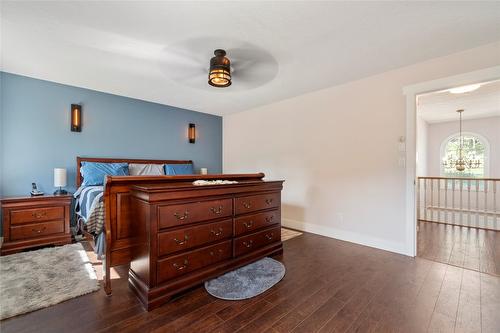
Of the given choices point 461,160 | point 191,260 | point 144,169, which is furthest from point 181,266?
point 461,160

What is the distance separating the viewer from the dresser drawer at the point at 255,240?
240 cm

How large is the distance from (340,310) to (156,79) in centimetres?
364

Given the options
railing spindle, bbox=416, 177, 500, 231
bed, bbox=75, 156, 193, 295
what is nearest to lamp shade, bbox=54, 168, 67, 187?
bed, bbox=75, 156, 193, 295

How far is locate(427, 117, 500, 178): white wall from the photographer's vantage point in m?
5.88

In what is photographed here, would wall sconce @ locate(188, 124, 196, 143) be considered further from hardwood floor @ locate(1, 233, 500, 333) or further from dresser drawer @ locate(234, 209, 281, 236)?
hardwood floor @ locate(1, 233, 500, 333)

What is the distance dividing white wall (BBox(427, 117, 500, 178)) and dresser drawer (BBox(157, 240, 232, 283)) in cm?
762

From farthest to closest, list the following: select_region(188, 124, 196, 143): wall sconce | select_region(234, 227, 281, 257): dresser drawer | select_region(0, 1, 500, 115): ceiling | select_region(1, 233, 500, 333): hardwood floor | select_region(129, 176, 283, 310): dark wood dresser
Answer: select_region(188, 124, 196, 143): wall sconce → select_region(234, 227, 281, 257): dresser drawer → select_region(0, 1, 500, 115): ceiling → select_region(129, 176, 283, 310): dark wood dresser → select_region(1, 233, 500, 333): hardwood floor

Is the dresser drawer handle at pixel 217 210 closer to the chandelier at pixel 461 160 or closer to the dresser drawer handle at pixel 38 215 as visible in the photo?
the dresser drawer handle at pixel 38 215

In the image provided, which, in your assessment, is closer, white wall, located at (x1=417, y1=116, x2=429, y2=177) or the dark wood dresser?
the dark wood dresser

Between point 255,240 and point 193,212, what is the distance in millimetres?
951

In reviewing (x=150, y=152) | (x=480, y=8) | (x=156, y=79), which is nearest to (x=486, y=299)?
(x=480, y=8)

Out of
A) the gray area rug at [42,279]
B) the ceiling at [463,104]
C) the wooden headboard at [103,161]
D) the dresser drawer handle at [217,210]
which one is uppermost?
the ceiling at [463,104]

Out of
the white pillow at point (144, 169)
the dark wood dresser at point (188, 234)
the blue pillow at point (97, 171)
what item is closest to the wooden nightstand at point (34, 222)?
the blue pillow at point (97, 171)

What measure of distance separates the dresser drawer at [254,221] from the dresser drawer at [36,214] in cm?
269
